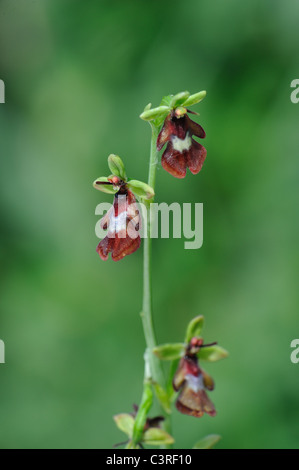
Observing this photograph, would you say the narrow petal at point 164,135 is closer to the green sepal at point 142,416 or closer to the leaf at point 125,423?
the green sepal at point 142,416

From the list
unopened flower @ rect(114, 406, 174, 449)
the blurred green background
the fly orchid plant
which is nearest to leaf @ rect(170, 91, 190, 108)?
the fly orchid plant

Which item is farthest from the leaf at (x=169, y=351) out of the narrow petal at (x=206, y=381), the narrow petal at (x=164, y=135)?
the narrow petal at (x=164, y=135)

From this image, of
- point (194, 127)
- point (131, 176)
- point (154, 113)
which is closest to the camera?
point (154, 113)

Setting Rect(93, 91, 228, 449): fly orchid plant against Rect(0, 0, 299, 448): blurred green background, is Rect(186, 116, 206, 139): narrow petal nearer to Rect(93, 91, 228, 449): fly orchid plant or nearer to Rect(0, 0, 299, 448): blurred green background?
Rect(93, 91, 228, 449): fly orchid plant

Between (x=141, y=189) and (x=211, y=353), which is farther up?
(x=141, y=189)

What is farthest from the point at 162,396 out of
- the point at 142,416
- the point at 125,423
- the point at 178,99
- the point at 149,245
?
the point at 178,99

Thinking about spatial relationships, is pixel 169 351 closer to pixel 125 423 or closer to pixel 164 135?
pixel 125 423
